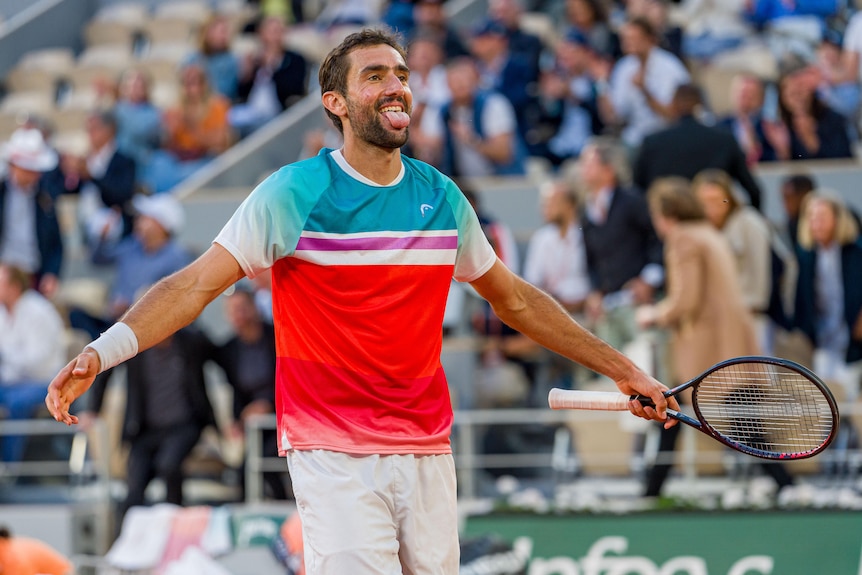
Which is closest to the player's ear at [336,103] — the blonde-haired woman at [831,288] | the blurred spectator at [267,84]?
the blonde-haired woman at [831,288]

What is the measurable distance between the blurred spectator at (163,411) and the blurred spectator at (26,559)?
2507 mm

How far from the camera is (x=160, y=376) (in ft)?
35.0

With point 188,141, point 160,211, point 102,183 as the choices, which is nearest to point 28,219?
point 102,183

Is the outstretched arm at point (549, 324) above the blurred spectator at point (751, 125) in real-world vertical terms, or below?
below

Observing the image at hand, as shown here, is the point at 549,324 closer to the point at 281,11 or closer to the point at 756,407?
the point at 756,407

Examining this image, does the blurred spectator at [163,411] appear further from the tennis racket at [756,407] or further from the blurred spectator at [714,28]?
the tennis racket at [756,407]

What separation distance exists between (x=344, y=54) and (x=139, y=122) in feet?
34.8

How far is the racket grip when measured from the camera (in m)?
4.83

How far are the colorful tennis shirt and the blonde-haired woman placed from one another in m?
5.82

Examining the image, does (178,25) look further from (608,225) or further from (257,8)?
(608,225)

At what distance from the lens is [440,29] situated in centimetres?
1371

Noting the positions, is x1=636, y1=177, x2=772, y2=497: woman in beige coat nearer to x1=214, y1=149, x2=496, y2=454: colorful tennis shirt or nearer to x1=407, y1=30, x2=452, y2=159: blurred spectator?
x1=407, y1=30, x2=452, y2=159: blurred spectator

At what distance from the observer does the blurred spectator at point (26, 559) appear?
777 cm

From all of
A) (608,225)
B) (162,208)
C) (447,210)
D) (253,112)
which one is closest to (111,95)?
(253,112)
